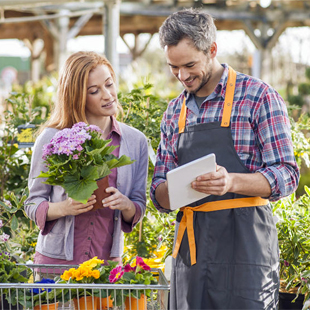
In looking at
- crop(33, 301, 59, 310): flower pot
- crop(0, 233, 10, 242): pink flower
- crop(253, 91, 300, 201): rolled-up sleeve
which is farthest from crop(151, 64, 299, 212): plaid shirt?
crop(0, 233, 10, 242): pink flower

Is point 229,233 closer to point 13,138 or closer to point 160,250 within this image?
point 160,250

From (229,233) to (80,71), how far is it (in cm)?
78

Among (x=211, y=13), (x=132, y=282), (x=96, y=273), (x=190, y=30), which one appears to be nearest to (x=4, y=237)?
(x=96, y=273)

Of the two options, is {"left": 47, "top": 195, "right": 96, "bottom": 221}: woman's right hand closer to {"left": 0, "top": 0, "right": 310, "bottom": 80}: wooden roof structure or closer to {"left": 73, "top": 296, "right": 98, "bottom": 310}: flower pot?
{"left": 73, "top": 296, "right": 98, "bottom": 310}: flower pot

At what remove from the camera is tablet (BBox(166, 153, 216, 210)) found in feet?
4.64

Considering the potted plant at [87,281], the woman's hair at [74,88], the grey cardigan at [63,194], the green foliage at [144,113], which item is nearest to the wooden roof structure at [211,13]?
the green foliage at [144,113]

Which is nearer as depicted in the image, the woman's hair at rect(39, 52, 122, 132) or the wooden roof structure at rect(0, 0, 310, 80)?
the woman's hair at rect(39, 52, 122, 132)

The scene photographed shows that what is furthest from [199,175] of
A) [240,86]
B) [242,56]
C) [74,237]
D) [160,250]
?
[242,56]

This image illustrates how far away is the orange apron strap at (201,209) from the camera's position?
157 cm

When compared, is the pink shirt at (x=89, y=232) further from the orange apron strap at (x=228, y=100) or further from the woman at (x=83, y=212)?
the orange apron strap at (x=228, y=100)

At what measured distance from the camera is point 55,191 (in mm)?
1872

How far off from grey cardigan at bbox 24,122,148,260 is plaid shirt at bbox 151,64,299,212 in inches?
14.0

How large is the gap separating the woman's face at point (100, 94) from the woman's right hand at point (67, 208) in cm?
34

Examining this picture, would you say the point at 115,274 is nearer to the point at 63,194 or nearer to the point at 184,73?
the point at 63,194
